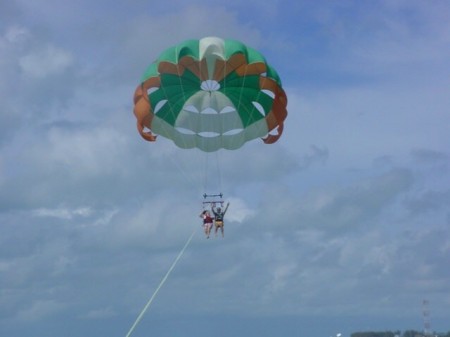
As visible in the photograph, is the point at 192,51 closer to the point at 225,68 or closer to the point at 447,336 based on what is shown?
the point at 225,68

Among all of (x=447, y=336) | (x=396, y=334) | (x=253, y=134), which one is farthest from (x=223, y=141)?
(x=447, y=336)

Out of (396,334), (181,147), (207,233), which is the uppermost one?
(396,334)

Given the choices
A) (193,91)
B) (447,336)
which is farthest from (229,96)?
(447,336)

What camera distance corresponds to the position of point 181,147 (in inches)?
1903

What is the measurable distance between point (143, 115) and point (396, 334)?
61.0 metres

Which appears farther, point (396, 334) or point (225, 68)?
point (396, 334)

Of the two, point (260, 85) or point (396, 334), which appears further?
point (396, 334)

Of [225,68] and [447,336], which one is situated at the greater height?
[447,336]

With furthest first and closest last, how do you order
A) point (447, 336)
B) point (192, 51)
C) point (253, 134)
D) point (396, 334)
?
point (447, 336)
point (396, 334)
point (253, 134)
point (192, 51)

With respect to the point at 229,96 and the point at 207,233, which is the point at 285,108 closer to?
the point at 229,96

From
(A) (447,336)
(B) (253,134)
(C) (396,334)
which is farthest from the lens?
(A) (447,336)

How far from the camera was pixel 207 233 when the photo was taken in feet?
151

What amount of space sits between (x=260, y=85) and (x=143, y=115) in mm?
4246

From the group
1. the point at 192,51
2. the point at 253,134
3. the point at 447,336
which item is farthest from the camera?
the point at 447,336
